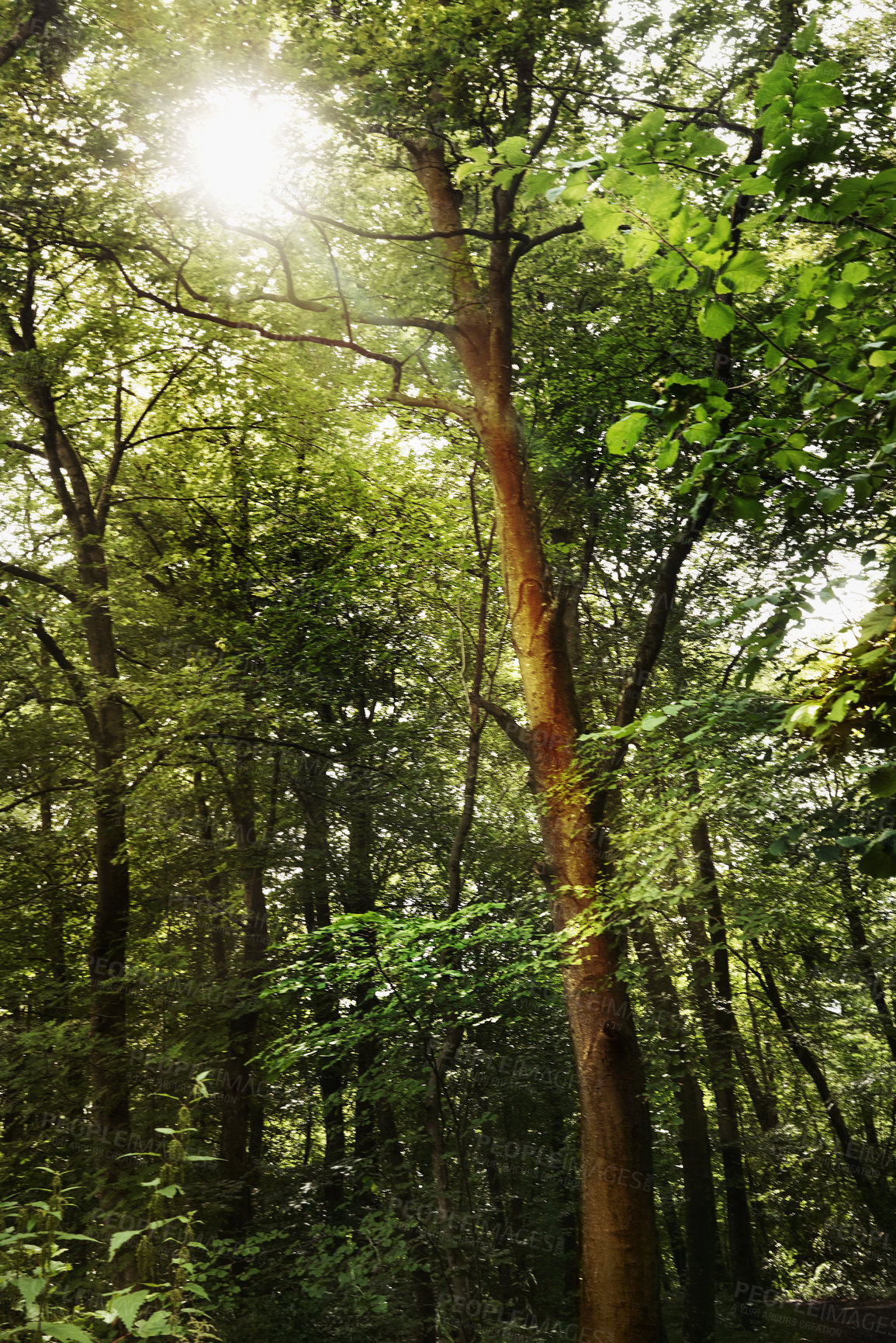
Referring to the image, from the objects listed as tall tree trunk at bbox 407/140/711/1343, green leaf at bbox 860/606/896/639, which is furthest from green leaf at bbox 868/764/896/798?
tall tree trunk at bbox 407/140/711/1343

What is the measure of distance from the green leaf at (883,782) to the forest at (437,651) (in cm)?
3

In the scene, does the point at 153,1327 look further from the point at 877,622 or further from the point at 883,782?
the point at 877,622

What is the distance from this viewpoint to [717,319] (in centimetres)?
237

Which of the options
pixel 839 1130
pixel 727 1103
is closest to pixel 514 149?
pixel 727 1103

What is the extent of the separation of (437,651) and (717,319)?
12.0 metres

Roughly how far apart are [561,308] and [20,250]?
6.69 meters

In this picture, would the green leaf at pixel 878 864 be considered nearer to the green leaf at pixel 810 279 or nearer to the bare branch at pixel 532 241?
the green leaf at pixel 810 279

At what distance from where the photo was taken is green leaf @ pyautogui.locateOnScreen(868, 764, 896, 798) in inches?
80.4

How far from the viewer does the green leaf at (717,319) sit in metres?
2.33

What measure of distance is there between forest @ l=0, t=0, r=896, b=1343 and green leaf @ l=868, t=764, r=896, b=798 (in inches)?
1.0

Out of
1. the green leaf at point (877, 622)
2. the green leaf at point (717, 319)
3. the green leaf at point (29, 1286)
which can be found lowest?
the green leaf at point (29, 1286)

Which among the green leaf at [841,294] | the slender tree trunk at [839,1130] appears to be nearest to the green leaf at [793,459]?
the green leaf at [841,294]

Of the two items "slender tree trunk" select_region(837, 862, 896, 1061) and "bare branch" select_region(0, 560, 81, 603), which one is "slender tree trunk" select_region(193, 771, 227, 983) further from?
"slender tree trunk" select_region(837, 862, 896, 1061)

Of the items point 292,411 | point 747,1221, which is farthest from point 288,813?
point 747,1221
